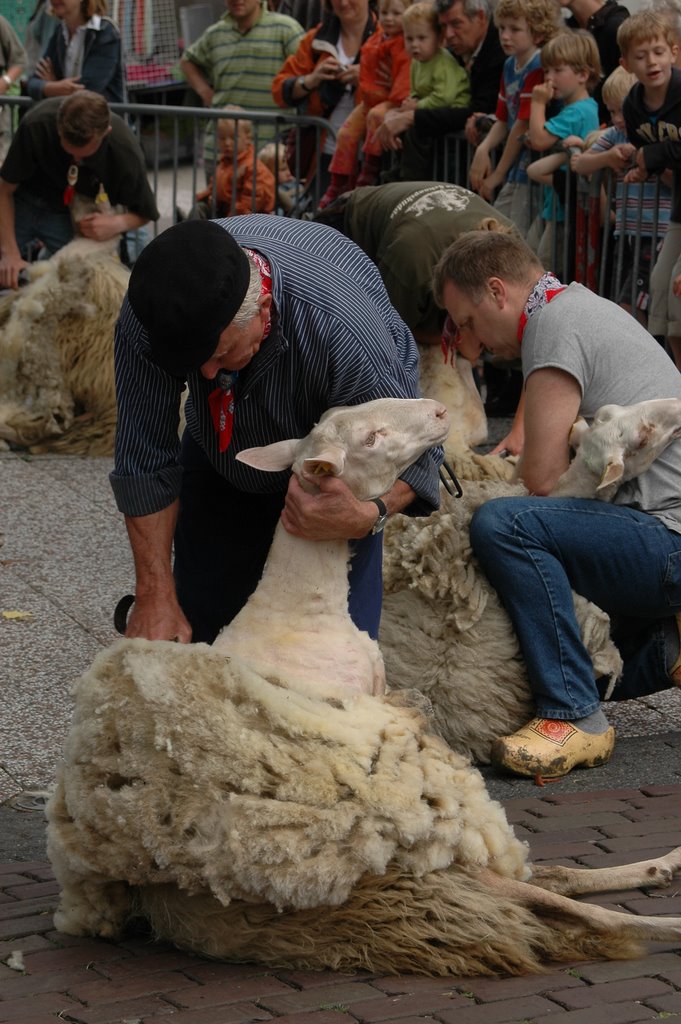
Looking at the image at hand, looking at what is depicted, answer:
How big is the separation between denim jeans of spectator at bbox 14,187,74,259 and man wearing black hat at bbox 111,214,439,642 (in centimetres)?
497

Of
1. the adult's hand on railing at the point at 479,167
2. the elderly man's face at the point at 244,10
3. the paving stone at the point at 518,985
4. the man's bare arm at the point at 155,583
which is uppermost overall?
the elderly man's face at the point at 244,10

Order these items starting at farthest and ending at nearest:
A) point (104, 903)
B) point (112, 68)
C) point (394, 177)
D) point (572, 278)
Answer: point (112, 68) → point (394, 177) → point (572, 278) → point (104, 903)

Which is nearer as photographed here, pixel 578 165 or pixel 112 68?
pixel 578 165

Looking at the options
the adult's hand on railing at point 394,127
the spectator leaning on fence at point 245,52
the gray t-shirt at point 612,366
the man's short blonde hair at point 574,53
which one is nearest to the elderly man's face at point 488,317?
the gray t-shirt at point 612,366

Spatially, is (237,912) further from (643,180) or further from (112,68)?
(112,68)

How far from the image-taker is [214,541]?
3900 millimetres

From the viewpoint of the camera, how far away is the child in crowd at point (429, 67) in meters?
8.23

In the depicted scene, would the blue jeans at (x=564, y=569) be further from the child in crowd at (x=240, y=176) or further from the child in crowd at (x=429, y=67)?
the child in crowd at (x=240, y=176)

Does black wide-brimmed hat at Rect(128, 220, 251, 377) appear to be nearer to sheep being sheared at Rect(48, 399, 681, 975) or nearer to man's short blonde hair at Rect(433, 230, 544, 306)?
sheep being sheared at Rect(48, 399, 681, 975)

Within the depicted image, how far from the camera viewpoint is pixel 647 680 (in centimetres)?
453

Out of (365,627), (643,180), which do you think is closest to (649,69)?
(643,180)

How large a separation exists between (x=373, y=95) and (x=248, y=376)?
6.19 metres

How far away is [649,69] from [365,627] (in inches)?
153

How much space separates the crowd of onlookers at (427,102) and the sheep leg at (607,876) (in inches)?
143
